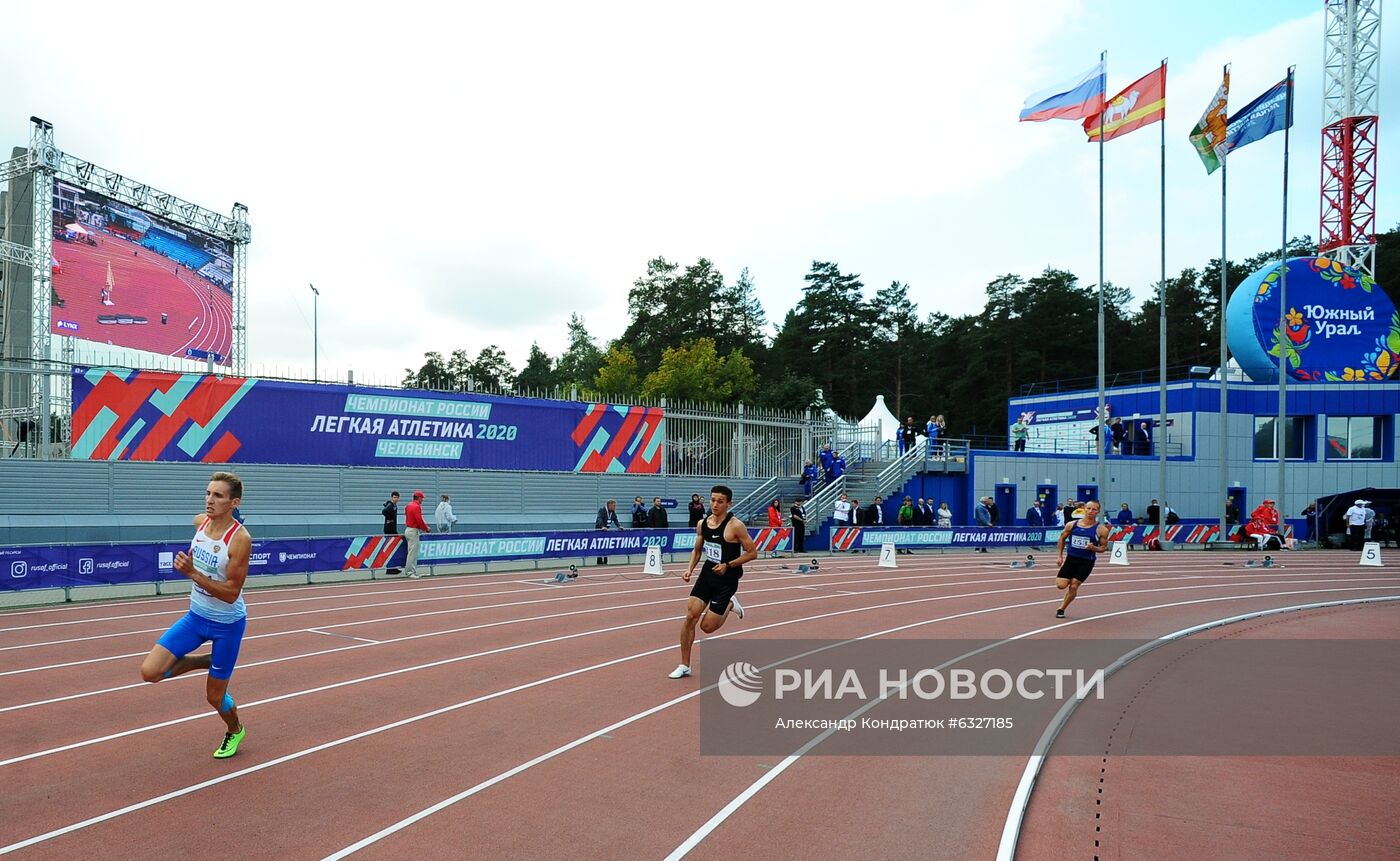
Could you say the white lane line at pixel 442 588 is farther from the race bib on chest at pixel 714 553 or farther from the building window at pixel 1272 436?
the building window at pixel 1272 436

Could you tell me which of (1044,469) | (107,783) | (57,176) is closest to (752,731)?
(107,783)

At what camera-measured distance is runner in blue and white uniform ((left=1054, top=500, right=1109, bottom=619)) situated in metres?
14.2

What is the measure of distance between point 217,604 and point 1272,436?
44.8 meters

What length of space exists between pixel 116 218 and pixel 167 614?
28001mm

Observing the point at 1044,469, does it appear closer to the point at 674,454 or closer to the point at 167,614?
the point at 674,454

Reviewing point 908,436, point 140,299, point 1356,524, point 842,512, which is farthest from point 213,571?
point 140,299

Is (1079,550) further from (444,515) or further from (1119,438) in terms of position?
(1119,438)

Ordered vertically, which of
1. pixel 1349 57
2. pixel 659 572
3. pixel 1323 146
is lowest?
pixel 659 572

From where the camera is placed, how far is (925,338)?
81062 millimetres

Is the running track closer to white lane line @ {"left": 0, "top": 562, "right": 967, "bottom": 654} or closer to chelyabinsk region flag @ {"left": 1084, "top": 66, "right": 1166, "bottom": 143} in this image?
white lane line @ {"left": 0, "top": 562, "right": 967, "bottom": 654}

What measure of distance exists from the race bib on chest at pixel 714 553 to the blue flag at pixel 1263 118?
3003cm

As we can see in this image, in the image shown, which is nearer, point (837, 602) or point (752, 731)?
point (752, 731)

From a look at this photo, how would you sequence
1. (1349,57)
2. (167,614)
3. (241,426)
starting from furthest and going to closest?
(1349,57) < (241,426) < (167,614)

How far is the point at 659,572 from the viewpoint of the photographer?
67.2 ft
